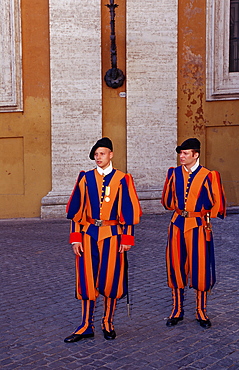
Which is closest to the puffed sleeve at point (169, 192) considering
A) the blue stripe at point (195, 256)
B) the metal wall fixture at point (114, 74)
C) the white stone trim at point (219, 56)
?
the blue stripe at point (195, 256)

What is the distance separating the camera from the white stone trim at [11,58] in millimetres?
12133

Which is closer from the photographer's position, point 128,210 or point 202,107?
point 128,210

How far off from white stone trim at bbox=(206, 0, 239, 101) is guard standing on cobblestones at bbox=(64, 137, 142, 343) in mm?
8068

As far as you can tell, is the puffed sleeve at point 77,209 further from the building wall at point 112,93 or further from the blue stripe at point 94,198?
the building wall at point 112,93

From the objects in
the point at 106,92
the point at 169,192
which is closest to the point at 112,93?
the point at 106,92

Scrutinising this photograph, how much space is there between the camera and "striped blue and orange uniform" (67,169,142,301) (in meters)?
4.71

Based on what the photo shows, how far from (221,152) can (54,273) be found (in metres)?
6.41

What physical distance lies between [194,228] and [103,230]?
886mm

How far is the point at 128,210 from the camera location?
473 centimetres

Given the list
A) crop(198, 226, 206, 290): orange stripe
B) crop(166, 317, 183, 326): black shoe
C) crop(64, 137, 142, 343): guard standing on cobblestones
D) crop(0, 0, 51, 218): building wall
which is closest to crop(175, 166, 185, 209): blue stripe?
crop(198, 226, 206, 290): orange stripe

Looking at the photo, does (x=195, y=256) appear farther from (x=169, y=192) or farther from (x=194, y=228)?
(x=169, y=192)

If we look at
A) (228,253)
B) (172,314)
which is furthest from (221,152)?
(172,314)

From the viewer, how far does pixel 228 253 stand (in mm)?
8352

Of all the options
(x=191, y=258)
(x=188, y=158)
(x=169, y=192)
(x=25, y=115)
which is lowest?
(x=191, y=258)
